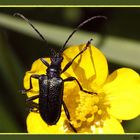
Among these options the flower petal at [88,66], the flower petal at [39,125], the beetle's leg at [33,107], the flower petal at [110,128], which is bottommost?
the flower petal at [110,128]

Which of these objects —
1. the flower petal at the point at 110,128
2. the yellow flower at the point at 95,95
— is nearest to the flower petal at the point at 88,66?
the yellow flower at the point at 95,95

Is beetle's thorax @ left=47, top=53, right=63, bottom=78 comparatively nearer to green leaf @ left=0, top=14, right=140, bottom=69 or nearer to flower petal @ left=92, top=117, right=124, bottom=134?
green leaf @ left=0, top=14, right=140, bottom=69

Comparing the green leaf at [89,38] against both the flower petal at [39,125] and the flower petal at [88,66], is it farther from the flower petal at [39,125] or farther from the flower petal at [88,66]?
the flower petal at [39,125]

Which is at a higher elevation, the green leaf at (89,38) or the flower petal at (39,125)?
the green leaf at (89,38)

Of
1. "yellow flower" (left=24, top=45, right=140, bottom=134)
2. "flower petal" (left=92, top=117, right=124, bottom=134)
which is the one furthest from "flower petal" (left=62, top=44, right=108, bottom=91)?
"flower petal" (left=92, top=117, right=124, bottom=134)


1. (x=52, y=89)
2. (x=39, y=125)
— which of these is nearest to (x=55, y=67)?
(x=52, y=89)

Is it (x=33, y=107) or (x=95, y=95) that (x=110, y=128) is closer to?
(x=95, y=95)

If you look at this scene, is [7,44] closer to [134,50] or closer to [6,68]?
[6,68]
